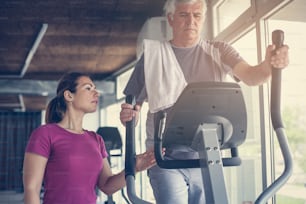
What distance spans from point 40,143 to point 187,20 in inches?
29.4

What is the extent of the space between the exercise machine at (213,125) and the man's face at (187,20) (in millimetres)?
391

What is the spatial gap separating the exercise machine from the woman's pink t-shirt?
49cm

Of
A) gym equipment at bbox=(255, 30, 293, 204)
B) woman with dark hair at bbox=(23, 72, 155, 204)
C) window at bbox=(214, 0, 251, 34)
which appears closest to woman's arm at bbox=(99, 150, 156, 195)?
woman with dark hair at bbox=(23, 72, 155, 204)

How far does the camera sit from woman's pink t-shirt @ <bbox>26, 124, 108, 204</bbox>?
1.67 metres

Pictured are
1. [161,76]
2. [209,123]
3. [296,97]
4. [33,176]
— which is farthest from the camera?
[296,97]

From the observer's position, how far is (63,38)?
18.4 ft

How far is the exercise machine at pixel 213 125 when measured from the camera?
3.79ft

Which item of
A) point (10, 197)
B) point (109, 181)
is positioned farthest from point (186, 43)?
point (10, 197)

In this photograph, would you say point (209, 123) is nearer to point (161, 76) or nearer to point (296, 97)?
point (161, 76)

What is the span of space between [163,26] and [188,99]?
10.9ft

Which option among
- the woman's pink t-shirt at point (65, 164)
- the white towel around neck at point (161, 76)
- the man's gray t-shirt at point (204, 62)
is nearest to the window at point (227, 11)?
the man's gray t-shirt at point (204, 62)

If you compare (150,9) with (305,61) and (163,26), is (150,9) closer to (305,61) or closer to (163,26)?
(163,26)

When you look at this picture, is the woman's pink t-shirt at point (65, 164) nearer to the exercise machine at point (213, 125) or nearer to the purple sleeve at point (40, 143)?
the purple sleeve at point (40, 143)

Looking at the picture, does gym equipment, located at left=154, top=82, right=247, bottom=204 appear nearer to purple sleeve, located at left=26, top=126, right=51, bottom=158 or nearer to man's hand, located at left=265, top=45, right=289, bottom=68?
man's hand, located at left=265, top=45, right=289, bottom=68
